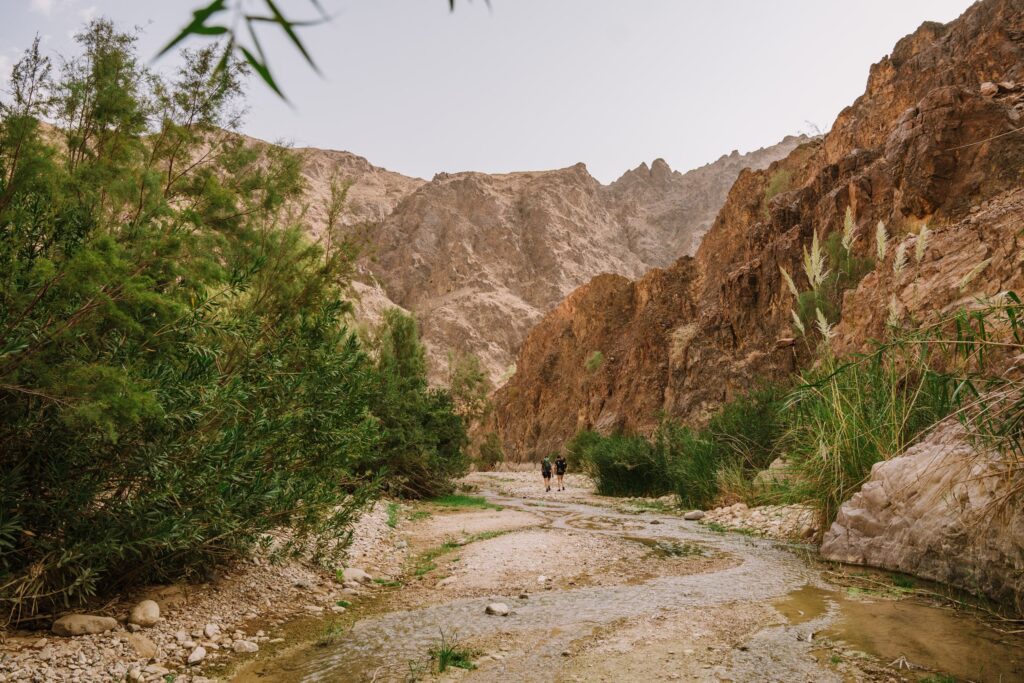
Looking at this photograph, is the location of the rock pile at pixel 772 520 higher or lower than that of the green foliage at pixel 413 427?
lower

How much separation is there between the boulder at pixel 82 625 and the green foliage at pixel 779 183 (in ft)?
118

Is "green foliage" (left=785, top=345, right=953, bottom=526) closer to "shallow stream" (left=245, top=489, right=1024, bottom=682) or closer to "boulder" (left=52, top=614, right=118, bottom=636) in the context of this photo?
"shallow stream" (left=245, top=489, right=1024, bottom=682)

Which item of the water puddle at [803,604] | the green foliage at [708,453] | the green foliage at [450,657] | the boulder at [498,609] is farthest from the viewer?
the green foliage at [708,453]

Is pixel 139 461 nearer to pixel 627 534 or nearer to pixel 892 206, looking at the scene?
pixel 627 534

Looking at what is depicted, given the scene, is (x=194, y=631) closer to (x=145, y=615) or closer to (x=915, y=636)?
(x=145, y=615)

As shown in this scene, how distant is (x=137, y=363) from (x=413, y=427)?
1123 cm

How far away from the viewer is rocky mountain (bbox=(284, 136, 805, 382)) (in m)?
75.0

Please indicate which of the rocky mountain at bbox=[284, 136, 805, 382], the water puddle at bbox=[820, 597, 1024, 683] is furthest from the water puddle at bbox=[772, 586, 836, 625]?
the rocky mountain at bbox=[284, 136, 805, 382]

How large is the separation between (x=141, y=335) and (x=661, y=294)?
38.8 meters

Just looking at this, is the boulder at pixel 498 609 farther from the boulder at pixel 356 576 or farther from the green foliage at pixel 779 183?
the green foliage at pixel 779 183

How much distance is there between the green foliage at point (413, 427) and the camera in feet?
45.5

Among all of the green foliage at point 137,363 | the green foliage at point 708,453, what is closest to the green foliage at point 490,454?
the green foliage at point 708,453

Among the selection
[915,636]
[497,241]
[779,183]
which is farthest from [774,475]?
[497,241]

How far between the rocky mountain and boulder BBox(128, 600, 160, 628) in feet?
202
